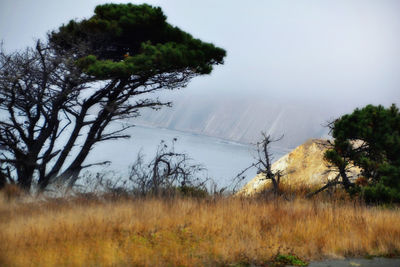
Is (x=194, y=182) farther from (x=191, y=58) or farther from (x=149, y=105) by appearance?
(x=191, y=58)

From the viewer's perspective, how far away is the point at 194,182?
457 inches

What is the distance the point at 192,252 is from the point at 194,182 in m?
6.23

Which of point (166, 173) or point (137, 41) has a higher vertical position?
point (137, 41)

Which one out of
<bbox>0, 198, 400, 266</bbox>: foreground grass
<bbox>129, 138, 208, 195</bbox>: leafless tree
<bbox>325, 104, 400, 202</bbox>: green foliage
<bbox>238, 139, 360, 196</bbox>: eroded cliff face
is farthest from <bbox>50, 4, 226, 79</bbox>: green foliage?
<bbox>238, 139, 360, 196</bbox>: eroded cliff face

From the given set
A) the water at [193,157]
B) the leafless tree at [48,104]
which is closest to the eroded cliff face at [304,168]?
the water at [193,157]

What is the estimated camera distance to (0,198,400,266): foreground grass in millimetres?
5160

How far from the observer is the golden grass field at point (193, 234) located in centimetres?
516

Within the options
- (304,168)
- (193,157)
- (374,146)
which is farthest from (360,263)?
(193,157)

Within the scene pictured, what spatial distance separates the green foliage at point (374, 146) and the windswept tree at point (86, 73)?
4842 millimetres

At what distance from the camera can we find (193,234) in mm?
6125

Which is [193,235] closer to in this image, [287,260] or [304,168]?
[287,260]

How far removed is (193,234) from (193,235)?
8.9 inches

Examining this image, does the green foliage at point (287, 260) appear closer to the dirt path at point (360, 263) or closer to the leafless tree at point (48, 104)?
the dirt path at point (360, 263)

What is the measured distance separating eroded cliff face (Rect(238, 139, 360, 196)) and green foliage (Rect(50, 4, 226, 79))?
562 cm
